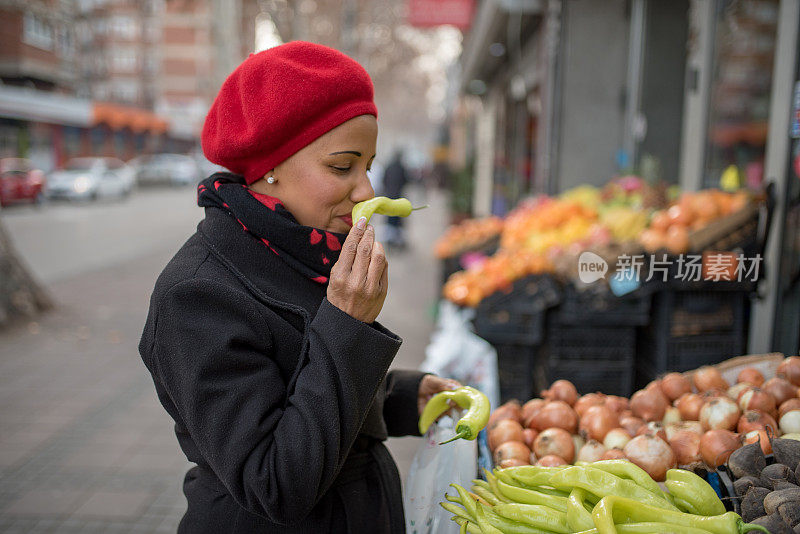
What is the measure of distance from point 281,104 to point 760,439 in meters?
1.59

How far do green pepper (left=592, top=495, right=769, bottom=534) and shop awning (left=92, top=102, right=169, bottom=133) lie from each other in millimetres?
40020

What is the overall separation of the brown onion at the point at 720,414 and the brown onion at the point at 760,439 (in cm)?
10

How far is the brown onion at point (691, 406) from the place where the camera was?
2.21 m

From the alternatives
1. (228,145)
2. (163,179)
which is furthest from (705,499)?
(163,179)

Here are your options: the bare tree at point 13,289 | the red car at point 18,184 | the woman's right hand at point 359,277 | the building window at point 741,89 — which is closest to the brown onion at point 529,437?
the woman's right hand at point 359,277

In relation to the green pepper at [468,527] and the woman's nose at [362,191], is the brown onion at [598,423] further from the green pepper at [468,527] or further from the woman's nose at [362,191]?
the woman's nose at [362,191]

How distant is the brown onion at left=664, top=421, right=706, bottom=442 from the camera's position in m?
2.08

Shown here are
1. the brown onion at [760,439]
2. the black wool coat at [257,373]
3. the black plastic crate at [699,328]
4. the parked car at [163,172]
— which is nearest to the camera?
the black wool coat at [257,373]

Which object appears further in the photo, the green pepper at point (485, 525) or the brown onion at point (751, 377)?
the brown onion at point (751, 377)

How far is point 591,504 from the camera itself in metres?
1.69

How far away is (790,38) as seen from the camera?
13.4 ft

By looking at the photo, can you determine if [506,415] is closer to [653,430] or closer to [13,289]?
[653,430]

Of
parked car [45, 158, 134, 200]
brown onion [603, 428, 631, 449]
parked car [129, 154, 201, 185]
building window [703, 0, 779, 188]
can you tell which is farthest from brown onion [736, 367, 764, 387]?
parked car [129, 154, 201, 185]

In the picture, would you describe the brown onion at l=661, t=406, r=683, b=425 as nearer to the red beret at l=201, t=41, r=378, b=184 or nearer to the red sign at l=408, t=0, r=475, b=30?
the red beret at l=201, t=41, r=378, b=184
